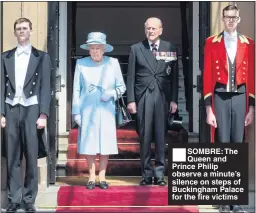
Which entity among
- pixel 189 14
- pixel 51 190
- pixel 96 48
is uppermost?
pixel 189 14

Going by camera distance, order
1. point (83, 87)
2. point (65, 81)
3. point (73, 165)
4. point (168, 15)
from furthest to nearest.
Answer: point (168, 15)
point (65, 81)
point (73, 165)
point (83, 87)

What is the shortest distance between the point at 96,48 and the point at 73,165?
5.08 feet

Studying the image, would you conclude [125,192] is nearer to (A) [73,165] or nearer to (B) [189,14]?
(A) [73,165]

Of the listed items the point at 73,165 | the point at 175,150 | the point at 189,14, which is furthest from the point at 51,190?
the point at 189,14

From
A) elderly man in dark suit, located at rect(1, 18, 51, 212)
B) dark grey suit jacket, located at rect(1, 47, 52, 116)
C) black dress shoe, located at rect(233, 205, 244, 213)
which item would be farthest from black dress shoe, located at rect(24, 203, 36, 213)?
black dress shoe, located at rect(233, 205, 244, 213)

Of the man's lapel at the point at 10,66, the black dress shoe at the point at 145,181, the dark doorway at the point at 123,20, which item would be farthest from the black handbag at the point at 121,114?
the dark doorway at the point at 123,20

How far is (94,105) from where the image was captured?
670 cm

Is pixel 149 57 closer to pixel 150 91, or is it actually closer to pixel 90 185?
pixel 150 91

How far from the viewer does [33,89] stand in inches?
248

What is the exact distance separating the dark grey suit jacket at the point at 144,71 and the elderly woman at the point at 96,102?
0.14m

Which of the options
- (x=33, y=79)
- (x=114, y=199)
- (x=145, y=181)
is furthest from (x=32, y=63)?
(x=145, y=181)

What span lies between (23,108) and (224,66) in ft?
6.35
